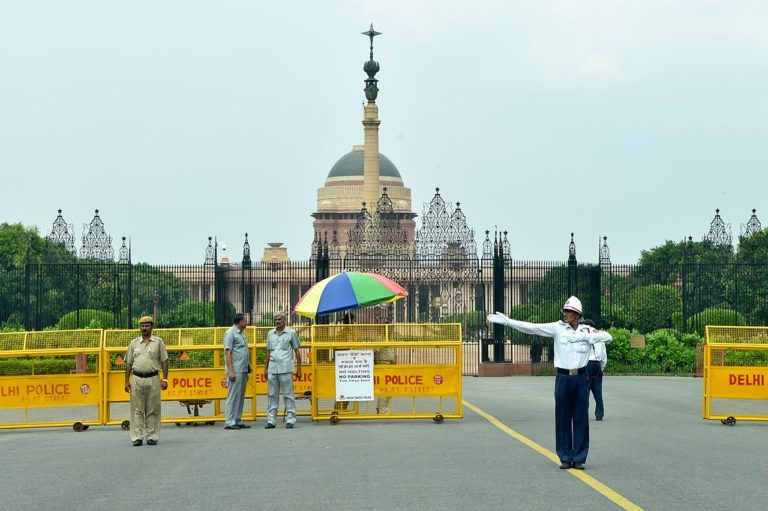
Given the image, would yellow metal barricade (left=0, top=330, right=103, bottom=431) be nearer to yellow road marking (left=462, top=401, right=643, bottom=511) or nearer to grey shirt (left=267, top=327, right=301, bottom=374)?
grey shirt (left=267, top=327, right=301, bottom=374)

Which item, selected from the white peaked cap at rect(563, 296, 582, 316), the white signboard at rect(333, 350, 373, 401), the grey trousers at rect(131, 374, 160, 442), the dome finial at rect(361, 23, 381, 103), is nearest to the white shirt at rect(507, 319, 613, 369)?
the white peaked cap at rect(563, 296, 582, 316)

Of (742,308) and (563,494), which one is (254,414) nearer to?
(563,494)

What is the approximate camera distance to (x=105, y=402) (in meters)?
18.8

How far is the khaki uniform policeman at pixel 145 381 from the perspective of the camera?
1606cm

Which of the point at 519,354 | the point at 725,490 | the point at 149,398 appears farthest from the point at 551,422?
the point at 519,354

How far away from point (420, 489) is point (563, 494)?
1158 mm

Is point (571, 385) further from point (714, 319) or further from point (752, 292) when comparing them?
point (752, 292)

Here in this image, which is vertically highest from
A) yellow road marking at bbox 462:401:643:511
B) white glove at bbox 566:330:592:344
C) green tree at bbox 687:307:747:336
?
green tree at bbox 687:307:747:336

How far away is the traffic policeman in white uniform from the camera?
12523 mm

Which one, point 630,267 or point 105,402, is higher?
point 630,267

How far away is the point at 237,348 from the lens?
18141 millimetres

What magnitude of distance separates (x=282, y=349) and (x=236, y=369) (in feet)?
2.17

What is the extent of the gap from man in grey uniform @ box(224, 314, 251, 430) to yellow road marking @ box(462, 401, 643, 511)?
132 inches

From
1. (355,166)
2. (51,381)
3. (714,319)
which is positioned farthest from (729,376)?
(355,166)
